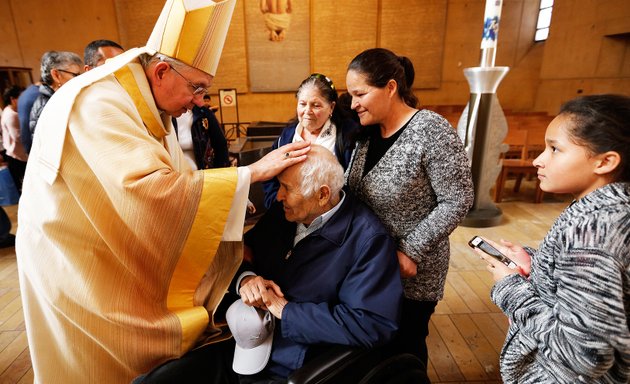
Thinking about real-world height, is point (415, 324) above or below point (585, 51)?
below

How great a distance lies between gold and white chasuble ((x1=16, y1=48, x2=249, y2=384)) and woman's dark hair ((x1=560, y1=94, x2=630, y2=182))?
0.90 metres

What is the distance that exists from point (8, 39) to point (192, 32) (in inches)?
330

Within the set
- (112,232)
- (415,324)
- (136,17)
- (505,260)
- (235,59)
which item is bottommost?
(415,324)

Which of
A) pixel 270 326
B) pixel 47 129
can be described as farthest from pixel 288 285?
pixel 47 129

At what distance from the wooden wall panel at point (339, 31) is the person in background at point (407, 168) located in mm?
7317

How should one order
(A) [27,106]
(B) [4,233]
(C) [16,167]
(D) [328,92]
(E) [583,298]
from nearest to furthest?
(E) [583,298], (D) [328,92], (A) [27,106], (B) [4,233], (C) [16,167]

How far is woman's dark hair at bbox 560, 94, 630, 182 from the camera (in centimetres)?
81

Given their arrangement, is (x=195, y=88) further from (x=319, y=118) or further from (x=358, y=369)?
(x=358, y=369)

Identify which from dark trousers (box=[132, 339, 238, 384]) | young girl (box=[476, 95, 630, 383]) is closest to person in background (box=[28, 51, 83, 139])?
Answer: dark trousers (box=[132, 339, 238, 384])

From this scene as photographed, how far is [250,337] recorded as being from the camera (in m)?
1.23

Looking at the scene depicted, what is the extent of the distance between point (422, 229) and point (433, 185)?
0.18 meters

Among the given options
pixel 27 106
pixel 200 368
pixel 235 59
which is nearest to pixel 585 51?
pixel 235 59

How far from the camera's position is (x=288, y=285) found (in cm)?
136

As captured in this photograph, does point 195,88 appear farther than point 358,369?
Yes
